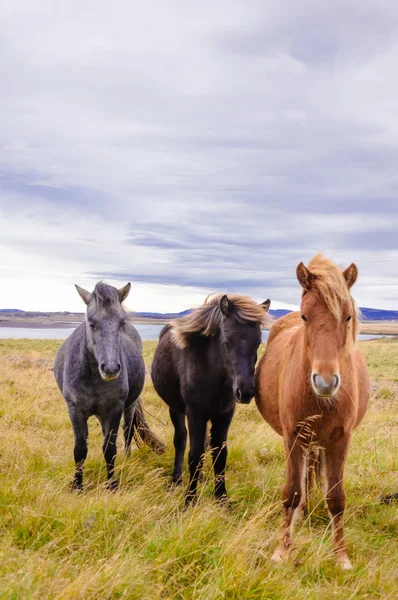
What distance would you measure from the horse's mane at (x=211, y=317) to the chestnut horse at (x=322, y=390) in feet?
1.87

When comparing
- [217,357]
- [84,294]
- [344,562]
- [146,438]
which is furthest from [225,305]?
[146,438]

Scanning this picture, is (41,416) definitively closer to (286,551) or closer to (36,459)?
(36,459)

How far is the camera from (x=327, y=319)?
3666 millimetres

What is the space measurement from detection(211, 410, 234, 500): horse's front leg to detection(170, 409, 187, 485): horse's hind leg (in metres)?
0.72

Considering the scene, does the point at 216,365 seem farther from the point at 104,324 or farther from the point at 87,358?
the point at 87,358

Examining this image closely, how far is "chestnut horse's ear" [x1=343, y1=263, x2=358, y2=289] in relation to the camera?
13.0ft

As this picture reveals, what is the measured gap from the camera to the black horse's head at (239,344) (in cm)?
473

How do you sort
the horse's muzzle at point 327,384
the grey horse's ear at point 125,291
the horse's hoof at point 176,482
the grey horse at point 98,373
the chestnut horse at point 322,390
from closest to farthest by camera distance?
the horse's muzzle at point 327,384 < the chestnut horse at point 322,390 < the grey horse at point 98,373 < the grey horse's ear at point 125,291 < the horse's hoof at point 176,482

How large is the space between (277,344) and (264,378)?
47 centimetres

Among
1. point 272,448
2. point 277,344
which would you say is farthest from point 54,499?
point 272,448

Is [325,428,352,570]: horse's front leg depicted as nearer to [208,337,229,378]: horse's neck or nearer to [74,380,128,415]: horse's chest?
[208,337,229,378]: horse's neck

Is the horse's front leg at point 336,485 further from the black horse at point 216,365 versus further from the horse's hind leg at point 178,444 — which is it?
the horse's hind leg at point 178,444

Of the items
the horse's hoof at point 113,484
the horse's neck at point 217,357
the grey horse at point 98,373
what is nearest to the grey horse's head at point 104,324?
the grey horse at point 98,373

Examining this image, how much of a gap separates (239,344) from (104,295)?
1.61m
